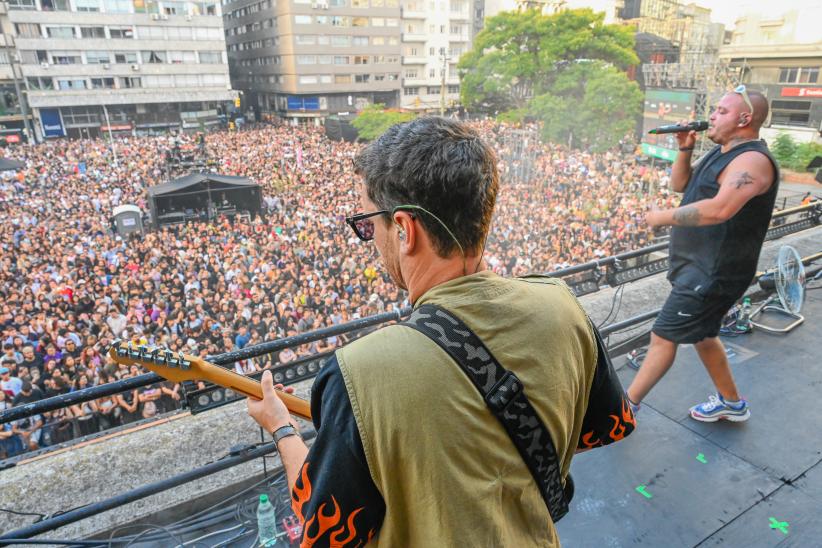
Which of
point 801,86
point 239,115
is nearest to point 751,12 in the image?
point 801,86

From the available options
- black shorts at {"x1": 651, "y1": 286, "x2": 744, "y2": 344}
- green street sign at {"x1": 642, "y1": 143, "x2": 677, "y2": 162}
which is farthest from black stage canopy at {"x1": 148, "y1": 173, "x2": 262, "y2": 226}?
green street sign at {"x1": 642, "y1": 143, "x2": 677, "y2": 162}

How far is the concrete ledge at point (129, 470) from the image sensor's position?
1628 millimetres

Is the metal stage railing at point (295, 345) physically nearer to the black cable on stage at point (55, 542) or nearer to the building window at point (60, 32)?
the black cable on stage at point (55, 542)

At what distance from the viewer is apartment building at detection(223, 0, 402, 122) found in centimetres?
3180

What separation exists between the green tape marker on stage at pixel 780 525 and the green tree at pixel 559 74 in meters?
19.1

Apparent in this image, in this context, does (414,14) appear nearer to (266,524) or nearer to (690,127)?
(690,127)

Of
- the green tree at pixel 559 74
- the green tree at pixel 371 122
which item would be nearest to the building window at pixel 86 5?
the green tree at pixel 371 122

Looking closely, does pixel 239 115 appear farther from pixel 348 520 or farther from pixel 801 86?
pixel 348 520

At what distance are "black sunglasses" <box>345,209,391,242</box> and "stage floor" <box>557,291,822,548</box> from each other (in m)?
1.22

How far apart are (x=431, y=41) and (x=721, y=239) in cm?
3847

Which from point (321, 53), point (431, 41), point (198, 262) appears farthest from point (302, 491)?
point (431, 41)

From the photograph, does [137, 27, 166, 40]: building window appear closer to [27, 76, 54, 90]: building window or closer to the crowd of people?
[27, 76, 54, 90]: building window

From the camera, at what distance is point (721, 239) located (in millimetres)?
1715

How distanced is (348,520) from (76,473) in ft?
5.45
